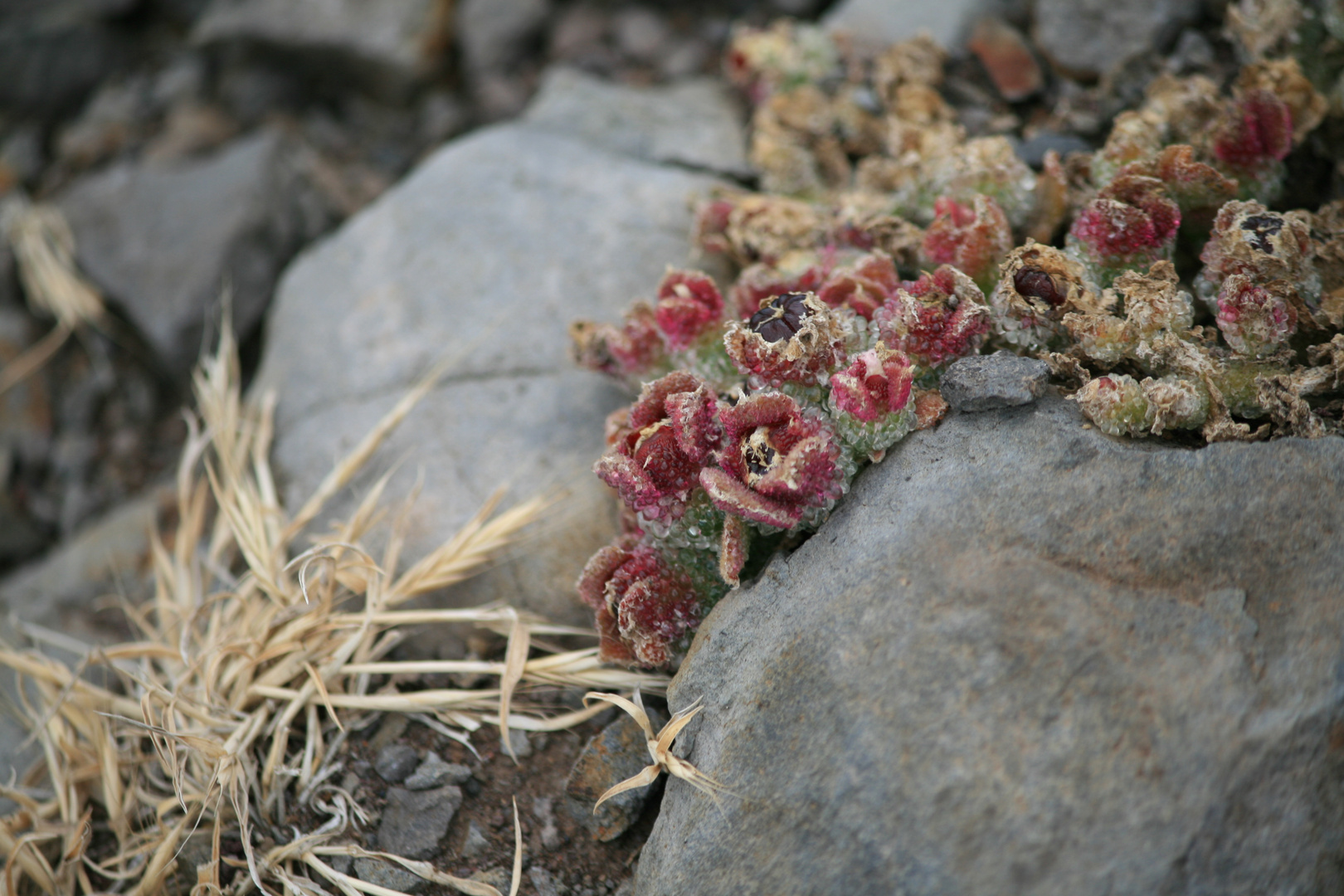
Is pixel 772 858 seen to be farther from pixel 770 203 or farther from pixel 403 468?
pixel 770 203

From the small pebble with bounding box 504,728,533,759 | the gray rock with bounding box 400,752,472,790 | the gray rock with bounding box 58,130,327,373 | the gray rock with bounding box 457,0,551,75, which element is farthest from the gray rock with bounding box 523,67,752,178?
the gray rock with bounding box 400,752,472,790

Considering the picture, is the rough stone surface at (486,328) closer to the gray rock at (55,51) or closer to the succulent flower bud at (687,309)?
the succulent flower bud at (687,309)

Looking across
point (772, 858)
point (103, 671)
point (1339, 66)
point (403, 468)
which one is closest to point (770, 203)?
point (403, 468)

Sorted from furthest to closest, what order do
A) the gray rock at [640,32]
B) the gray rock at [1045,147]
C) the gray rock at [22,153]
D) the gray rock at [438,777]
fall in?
the gray rock at [22,153]
the gray rock at [640,32]
the gray rock at [1045,147]
the gray rock at [438,777]

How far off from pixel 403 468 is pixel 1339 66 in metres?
3.41

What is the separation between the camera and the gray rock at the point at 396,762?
2.64m

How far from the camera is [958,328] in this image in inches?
94.0

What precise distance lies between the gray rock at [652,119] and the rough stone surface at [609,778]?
8.03 feet

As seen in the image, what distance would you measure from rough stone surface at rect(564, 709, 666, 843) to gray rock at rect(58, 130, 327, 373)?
275 cm

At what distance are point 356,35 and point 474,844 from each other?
14.0ft

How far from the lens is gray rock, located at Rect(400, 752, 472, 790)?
8.51 feet

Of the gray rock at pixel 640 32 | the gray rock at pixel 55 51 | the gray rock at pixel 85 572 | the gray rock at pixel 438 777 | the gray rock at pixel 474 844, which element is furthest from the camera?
the gray rock at pixel 55 51

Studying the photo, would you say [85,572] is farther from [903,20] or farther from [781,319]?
[903,20]

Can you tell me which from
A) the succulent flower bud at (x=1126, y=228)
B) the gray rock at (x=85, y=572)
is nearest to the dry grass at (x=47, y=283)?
the gray rock at (x=85, y=572)
